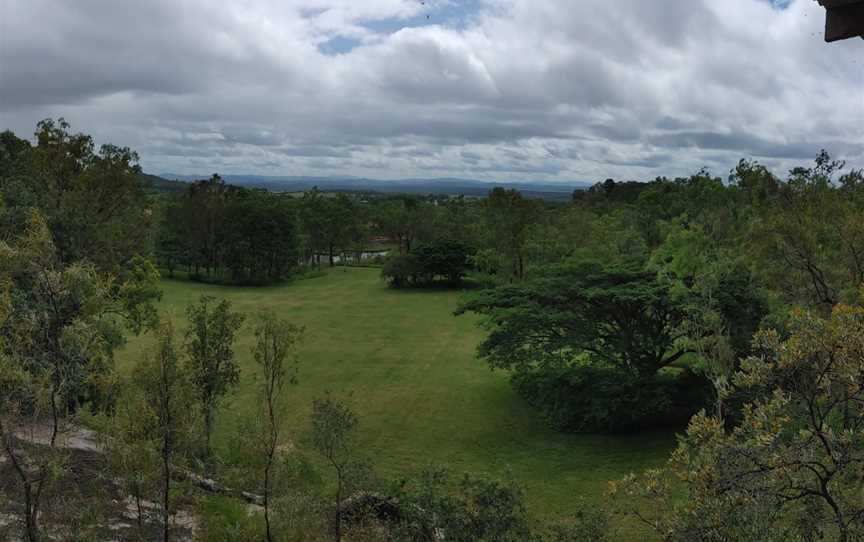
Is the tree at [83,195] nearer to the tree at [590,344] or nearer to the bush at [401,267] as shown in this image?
the tree at [590,344]

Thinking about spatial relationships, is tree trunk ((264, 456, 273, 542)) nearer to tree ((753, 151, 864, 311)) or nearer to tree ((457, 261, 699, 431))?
tree ((457, 261, 699, 431))

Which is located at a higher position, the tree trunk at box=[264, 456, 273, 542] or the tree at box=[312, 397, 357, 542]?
the tree at box=[312, 397, 357, 542]

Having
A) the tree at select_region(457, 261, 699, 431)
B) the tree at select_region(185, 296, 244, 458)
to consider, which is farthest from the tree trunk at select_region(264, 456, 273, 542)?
the tree at select_region(457, 261, 699, 431)

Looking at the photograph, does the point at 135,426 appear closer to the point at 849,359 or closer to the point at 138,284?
the point at 849,359

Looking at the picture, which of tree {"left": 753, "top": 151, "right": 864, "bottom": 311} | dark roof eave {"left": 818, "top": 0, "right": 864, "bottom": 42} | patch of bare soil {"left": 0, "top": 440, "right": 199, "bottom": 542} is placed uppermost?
dark roof eave {"left": 818, "top": 0, "right": 864, "bottom": 42}

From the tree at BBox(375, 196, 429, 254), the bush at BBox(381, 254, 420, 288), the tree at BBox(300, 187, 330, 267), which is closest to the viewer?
the bush at BBox(381, 254, 420, 288)

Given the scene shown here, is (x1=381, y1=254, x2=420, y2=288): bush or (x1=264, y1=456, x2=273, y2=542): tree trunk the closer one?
(x1=264, y1=456, x2=273, y2=542): tree trunk
